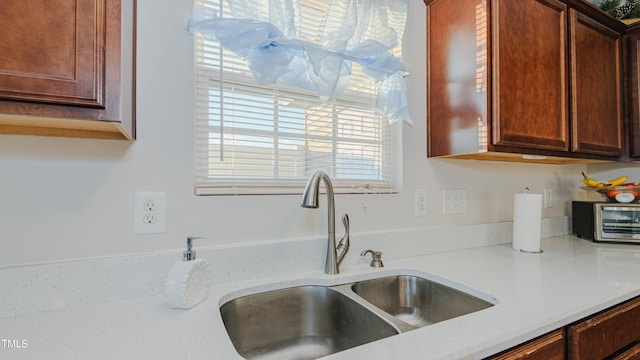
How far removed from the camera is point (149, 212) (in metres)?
0.91

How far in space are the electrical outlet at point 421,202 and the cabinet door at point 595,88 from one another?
29.5 inches

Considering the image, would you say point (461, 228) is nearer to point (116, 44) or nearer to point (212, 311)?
point (212, 311)

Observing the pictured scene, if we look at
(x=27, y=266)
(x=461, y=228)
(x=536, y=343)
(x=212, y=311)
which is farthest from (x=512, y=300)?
(x=27, y=266)

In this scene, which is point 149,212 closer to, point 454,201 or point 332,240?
point 332,240

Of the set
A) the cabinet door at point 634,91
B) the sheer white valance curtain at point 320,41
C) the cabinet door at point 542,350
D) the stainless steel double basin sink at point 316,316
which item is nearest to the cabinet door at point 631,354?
the cabinet door at point 542,350

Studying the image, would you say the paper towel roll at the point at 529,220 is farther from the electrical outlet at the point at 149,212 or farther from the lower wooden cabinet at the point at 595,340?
the electrical outlet at the point at 149,212

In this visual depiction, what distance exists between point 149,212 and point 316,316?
0.61 meters

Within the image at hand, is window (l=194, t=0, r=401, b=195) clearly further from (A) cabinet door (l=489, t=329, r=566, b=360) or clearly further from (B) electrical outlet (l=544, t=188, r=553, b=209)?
(B) electrical outlet (l=544, t=188, r=553, b=209)

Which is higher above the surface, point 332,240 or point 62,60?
point 62,60

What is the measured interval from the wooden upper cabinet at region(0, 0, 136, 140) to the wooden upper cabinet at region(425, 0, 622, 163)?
1.20 meters

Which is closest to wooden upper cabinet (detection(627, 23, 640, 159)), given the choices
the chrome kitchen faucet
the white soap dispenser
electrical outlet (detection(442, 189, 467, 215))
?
electrical outlet (detection(442, 189, 467, 215))

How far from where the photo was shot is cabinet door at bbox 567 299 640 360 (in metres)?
0.78

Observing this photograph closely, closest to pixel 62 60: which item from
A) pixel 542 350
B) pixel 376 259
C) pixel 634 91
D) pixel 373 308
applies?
pixel 373 308

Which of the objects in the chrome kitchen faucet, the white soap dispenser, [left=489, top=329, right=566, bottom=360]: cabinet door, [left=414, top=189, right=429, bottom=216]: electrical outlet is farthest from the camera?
[left=414, top=189, right=429, bottom=216]: electrical outlet
